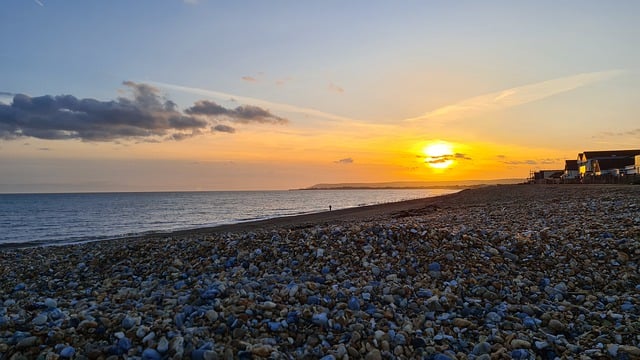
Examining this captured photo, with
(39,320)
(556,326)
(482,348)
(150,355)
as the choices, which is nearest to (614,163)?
(556,326)

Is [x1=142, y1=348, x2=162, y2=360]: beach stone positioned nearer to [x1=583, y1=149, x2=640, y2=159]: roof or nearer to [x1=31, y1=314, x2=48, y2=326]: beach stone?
[x1=31, y1=314, x2=48, y2=326]: beach stone

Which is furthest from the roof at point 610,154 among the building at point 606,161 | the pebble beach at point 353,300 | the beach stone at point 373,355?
the beach stone at point 373,355

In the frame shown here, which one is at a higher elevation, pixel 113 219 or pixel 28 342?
pixel 28 342

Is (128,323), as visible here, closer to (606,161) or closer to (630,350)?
(630,350)

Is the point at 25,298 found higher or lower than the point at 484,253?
lower

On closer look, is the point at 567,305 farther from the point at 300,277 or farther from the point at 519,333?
the point at 300,277

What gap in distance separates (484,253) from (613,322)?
10.9 feet

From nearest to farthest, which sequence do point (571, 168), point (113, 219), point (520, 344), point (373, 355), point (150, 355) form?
point (150, 355), point (373, 355), point (520, 344), point (113, 219), point (571, 168)

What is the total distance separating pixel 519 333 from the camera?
15.7 feet

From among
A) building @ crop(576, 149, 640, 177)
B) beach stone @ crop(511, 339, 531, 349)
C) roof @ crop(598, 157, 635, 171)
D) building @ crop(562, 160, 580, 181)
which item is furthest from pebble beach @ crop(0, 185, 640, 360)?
building @ crop(562, 160, 580, 181)

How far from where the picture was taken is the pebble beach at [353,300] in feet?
14.5

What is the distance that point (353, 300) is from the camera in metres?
5.74

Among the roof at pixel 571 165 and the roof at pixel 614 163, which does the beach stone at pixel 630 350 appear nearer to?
the roof at pixel 614 163

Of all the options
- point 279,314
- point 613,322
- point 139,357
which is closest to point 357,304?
point 279,314
